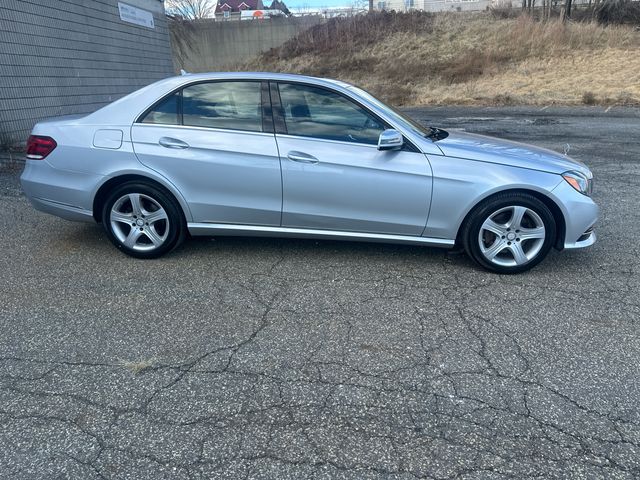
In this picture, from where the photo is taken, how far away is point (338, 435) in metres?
2.45

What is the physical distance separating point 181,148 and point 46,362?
2.02m

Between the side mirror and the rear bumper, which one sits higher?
the side mirror

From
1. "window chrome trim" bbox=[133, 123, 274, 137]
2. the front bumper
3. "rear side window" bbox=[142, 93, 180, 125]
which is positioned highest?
"rear side window" bbox=[142, 93, 180, 125]

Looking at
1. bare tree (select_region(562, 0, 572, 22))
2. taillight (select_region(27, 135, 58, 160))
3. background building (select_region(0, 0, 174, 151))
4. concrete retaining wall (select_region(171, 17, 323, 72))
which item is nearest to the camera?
taillight (select_region(27, 135, 58, 160))

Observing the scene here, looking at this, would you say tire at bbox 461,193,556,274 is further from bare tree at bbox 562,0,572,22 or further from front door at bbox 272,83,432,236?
bare tree at bbox 562,0,572,22

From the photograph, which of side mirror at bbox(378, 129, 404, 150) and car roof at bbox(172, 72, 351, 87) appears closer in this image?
side mirror at bbox(378, 129, 404, 150)

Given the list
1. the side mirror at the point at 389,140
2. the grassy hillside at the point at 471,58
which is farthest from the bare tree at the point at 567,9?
the side mirror at the point at 389,140

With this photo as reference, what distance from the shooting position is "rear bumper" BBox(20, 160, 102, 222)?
4.44 m

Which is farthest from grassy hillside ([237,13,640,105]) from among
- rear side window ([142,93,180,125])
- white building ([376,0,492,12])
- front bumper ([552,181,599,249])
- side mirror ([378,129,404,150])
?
rear side window ([142,93,180,125])

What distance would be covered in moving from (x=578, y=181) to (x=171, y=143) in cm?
341

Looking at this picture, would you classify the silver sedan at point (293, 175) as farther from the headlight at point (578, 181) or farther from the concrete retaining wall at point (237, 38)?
the concrete retaining wall at point (237, 38)

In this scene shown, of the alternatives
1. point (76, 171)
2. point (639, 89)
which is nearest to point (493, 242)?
point (76, 171)

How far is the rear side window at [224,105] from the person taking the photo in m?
4.36

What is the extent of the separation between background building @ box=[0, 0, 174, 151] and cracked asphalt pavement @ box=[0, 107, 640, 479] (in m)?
5.58
